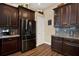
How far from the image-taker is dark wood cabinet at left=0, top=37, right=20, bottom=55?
2713mm

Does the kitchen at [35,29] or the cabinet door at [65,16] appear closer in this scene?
the kitchen at [35,29]

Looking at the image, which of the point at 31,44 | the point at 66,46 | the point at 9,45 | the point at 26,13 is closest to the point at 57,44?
the point at 66,46

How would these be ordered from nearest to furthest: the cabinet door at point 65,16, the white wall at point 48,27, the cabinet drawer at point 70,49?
the cabinet drawer at point 70,49 < the cabinet door at point 65,16 < the white wall at point 48,27

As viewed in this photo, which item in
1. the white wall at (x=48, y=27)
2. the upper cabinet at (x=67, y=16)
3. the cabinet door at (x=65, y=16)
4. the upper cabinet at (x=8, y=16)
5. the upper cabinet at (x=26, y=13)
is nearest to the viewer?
the upper cabinet at (x=67, y=16)

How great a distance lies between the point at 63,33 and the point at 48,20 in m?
0.84

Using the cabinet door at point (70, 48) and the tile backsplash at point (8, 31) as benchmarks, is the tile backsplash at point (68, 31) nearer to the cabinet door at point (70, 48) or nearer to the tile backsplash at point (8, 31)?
the cabinet door at point (70, 48)

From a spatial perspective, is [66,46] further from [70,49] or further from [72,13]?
[72,13]

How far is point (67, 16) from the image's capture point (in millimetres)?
3021

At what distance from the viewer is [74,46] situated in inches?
96.8

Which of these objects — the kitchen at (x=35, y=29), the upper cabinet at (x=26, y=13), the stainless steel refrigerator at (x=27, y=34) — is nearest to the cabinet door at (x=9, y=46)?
the kitchen at (x=35, y=29)

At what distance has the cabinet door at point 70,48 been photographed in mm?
2402

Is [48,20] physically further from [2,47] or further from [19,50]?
[2,47]

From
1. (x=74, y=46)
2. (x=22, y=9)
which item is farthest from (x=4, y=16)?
(x=74, y=46)

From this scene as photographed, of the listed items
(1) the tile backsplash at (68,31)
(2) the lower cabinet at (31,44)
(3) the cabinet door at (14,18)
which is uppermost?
(3) the cabinet door at (14,18)
